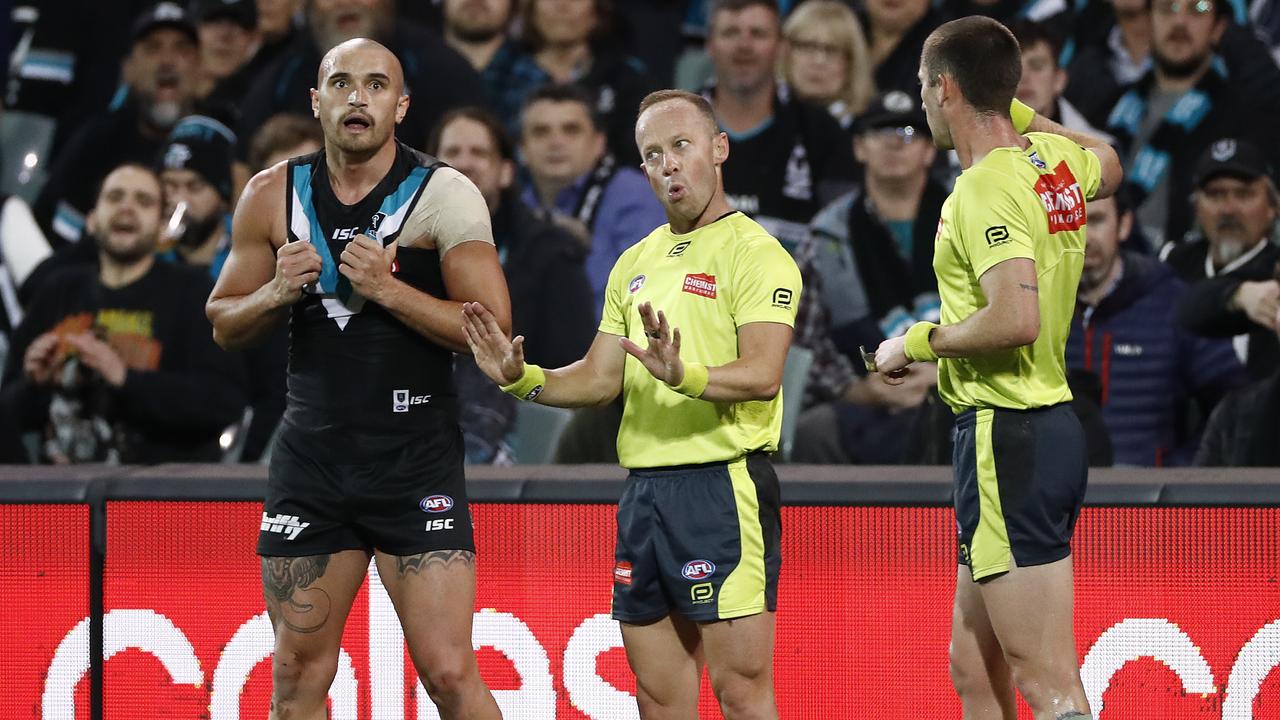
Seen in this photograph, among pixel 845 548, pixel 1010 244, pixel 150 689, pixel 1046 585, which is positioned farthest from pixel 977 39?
pixel 150 689

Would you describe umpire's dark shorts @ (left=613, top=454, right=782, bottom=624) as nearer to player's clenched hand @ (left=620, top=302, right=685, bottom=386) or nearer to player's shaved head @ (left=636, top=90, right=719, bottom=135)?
player's clenched hand @ (left=620, top=302, right=685, bottom=386)

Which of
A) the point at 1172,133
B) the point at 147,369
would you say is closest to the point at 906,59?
the point at 1172,133

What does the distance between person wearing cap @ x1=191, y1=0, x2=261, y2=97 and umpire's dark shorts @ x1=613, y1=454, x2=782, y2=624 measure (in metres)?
5.92

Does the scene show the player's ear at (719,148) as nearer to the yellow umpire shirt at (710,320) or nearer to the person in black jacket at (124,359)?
the yellow umpire shirt at (710,320)

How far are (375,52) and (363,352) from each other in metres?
0.81

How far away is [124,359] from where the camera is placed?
24.1ft

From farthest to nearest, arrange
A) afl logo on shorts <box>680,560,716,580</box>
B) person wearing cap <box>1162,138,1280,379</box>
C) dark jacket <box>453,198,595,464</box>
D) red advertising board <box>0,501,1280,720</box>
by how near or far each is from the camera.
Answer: dark jacket <box>453,198,595,464</box> → person wearing cap <box>1162,138,1280,379</box> → red advertising board <box>0,501,1280,720</box> → afl logo on shorts <box>680,560,716,580</box>

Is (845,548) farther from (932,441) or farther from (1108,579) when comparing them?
(932,441)

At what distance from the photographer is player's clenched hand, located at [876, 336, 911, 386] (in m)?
4.06

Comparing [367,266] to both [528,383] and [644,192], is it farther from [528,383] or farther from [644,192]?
[644,192]

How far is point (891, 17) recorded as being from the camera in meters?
8.58

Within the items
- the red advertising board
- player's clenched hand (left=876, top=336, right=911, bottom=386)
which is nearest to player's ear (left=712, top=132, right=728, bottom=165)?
player's clenched hand (left=876, top=336, right=911, bottom=386)

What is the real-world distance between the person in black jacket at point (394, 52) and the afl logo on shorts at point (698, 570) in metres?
4.50

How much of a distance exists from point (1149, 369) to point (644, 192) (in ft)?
8.30
